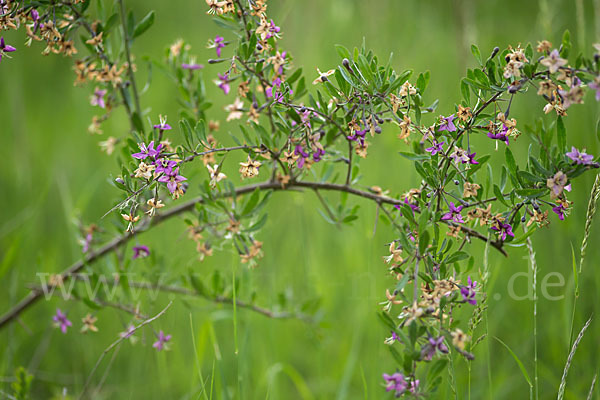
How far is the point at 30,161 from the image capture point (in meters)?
2.83

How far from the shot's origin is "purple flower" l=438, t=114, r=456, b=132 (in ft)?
3.07

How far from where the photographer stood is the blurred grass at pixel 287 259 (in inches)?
72.2

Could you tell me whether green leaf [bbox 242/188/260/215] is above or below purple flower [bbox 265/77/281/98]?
below

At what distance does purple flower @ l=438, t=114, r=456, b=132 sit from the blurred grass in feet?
2.18

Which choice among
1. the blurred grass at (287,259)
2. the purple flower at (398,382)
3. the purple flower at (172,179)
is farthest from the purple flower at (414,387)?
the purple flower at (172,179)

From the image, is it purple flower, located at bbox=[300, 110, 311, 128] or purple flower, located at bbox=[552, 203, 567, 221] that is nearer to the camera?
purple flower, located at bbox=[552, 203, 567, 221]

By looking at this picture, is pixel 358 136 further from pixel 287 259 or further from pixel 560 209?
pixel 287 259

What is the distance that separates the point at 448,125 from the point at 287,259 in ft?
5.36

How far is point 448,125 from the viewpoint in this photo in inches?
37.0

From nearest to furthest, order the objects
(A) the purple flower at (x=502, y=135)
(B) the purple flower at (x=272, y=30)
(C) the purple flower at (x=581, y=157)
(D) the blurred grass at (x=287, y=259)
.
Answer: (C) the purple flower at (x=581, y=157)
(A) the purple flower at (x=502, y=135)
(B) the purple flower at (x=272, y=30)
(D) the blurred grass at (x=287, y=259)

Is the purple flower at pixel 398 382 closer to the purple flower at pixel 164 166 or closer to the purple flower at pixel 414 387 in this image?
the purple flower at pixel 414 387

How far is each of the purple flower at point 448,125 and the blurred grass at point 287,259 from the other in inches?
26.2

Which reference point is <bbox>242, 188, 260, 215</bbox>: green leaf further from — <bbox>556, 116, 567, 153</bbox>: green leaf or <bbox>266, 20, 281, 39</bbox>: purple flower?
<bbox>556, 116, 567, 153</bbox>: green leaf

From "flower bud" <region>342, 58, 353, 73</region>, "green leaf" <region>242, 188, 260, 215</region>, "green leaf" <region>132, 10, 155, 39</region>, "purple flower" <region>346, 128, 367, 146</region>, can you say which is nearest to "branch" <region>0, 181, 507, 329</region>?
"green leaf" <region>242, 188, 260, 215</region>
